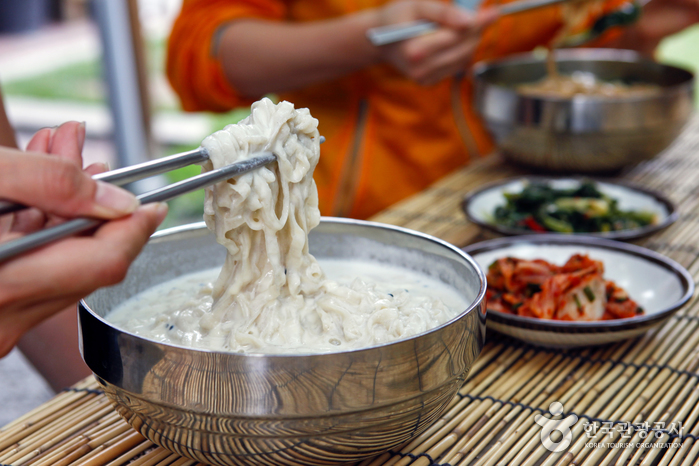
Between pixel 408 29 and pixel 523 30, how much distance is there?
973mm

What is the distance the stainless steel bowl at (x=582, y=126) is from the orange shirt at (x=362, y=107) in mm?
404

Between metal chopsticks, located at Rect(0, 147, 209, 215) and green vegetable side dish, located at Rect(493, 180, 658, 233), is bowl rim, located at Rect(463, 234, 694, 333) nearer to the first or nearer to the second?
green vegetable side dish, located at Rect(493, 180, 658, 233)

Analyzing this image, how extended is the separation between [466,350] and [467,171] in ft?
4.84

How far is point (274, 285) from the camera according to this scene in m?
1.03

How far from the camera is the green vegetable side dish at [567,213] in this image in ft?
5.73

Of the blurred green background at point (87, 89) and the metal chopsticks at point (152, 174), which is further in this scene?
the blurred green background at point (87, 89)

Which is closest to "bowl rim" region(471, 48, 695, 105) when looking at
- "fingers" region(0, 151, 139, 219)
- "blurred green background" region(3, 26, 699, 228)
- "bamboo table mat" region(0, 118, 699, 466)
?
"bamboo table mat" region(0, 118, 699, 466)

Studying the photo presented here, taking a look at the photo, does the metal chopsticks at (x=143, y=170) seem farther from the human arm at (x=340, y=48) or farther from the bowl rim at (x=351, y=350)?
the human arm at (x=340, y=48)

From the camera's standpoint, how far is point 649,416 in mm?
1077

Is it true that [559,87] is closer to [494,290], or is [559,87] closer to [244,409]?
[494,290]

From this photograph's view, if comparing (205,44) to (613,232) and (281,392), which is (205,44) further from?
(281,392)

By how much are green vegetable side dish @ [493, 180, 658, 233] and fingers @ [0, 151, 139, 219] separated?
4.11 ft

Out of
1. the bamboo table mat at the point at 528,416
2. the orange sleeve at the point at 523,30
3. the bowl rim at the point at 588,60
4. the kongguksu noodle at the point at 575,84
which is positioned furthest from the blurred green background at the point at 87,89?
the bamboo table mat at the point at 528,416

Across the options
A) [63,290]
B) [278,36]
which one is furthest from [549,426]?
[278,36]
